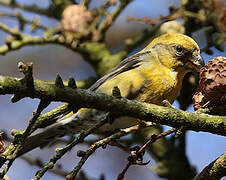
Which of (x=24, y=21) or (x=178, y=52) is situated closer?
(x=178, y=52)

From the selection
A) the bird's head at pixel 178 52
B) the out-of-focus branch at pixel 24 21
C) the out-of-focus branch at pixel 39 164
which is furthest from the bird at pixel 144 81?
the out-of-focus branch at pixel 24 21

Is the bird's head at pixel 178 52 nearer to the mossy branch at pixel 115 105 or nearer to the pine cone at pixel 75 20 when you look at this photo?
the pine cone at pixel 75 20

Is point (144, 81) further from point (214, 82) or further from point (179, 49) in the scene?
point (214, 82)

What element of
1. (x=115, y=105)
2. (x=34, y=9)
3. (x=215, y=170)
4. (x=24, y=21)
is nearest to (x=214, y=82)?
(x=215, y=170)

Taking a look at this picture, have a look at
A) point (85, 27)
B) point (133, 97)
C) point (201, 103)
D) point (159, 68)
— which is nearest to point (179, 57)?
point (159, 68)

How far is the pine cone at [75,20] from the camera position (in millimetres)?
3934

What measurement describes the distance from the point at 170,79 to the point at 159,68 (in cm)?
18

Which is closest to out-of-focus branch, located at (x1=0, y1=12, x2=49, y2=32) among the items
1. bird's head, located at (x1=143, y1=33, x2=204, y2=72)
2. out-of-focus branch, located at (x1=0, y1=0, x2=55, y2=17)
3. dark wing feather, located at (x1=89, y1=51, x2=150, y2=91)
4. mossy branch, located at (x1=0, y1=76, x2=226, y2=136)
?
out-of-focus branch, located at (x1=0, y1=0, x2=55, y2=17)

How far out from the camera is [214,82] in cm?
226

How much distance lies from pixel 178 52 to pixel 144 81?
1.81 ft

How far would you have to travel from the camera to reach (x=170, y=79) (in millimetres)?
3480

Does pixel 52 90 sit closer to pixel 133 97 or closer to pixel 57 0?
pixel 133 97

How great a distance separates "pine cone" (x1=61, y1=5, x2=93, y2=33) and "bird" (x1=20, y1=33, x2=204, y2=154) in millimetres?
610

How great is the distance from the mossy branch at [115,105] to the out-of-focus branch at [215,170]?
0.14 meters
